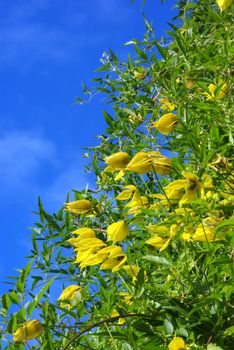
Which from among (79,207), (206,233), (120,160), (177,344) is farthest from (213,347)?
(79,207)

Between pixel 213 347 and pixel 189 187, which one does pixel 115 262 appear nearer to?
pixel 189 187

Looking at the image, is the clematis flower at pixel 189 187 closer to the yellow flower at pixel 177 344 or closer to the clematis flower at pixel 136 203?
the clematis flower at pixel 136 203

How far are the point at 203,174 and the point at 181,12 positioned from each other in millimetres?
1996

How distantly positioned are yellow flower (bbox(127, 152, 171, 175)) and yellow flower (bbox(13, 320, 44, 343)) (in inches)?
13.9

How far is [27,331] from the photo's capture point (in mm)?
1291

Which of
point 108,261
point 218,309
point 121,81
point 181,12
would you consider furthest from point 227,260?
point 181,12

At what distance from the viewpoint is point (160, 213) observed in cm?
146

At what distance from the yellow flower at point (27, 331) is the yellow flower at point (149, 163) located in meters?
0.35

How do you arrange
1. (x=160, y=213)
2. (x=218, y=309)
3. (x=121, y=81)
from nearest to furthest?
(x=218, y=309), (x=160, y=213), (x=121, y=81)

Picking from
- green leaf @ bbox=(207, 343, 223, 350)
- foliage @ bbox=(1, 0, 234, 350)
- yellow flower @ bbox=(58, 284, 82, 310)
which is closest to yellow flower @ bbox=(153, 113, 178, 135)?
foliage @ bbox=(1, 0, 234, 350)

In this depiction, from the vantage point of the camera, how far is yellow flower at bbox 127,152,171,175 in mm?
1396

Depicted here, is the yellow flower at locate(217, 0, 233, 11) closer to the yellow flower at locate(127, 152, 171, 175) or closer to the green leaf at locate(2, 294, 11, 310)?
the yellow flower at locate(127, 152, 171, 175)

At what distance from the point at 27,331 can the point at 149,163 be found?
15.7 inches

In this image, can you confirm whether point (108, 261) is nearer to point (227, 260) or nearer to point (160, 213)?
point (160, 213)
